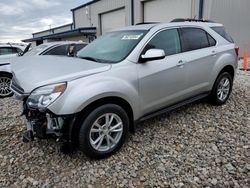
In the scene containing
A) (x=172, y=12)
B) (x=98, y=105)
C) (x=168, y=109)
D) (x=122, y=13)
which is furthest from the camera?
(x=122, y=13)

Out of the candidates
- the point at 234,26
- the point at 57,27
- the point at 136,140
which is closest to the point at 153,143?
the point at 136,140

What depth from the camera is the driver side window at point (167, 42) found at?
3559mm

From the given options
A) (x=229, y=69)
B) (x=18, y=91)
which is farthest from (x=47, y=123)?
(x=229, y=69)

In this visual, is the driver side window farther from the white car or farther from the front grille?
the white car

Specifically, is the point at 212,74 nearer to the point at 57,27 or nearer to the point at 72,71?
the point at 72,71

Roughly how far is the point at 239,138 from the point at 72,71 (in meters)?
2.66

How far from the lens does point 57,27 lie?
33.2 m

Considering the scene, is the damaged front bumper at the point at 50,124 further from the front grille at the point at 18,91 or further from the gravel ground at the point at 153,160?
the gravel ground at the point at 153,160

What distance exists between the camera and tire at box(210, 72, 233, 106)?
4645 mm

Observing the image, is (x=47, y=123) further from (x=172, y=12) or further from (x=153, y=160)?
(x=172, y=12)

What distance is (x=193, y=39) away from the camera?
417cm

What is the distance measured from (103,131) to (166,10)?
1271 cm

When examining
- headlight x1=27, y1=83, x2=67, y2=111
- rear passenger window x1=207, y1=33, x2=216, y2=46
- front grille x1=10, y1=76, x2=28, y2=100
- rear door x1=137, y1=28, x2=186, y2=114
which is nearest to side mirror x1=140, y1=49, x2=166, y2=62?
rear door x1=137, y1=28, x2=186, y2=114

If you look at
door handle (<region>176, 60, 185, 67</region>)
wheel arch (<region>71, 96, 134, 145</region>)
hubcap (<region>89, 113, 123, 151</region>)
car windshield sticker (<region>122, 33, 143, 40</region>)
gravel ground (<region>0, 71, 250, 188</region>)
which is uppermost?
car windshield sticker (<region>122, 33, 143, 40</region>)
